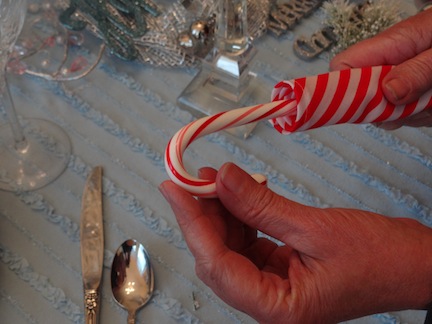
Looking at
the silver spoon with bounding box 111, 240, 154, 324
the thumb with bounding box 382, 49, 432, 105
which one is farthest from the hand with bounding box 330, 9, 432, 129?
the silver spoon with bounding box 111, 240, 154, 324

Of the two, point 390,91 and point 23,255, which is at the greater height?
point 390,91

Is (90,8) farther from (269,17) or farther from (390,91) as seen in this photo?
(390,91)

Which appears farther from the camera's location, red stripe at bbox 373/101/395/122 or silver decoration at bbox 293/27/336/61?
silver decoration at bbox 293/27/336/61

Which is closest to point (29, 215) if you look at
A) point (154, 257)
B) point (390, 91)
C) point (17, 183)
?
point (17, 183)

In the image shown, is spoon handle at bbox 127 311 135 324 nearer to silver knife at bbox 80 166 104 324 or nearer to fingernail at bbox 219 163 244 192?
silver knife at bbox 80 166 104 324

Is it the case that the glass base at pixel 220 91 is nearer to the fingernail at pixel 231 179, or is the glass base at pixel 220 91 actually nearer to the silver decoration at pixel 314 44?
the silver decoration at pixel 314 44
